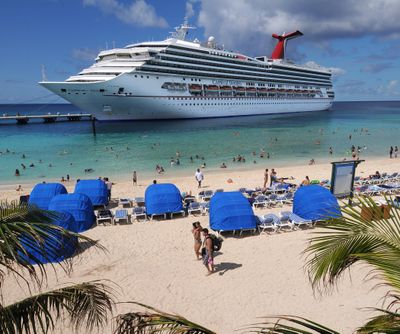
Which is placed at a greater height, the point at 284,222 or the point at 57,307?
the point at 57,307

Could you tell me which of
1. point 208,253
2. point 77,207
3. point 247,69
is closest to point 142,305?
point 208,253

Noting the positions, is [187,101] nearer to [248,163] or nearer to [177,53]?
[177,53]

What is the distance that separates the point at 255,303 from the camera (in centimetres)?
681

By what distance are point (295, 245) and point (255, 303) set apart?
10.5 feet

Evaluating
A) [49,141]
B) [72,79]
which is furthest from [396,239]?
[72,79]

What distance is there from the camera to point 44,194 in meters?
12.7

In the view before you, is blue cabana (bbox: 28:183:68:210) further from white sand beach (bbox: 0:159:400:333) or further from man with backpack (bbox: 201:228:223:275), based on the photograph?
man with backpack (bbox: 201:228:223:275)

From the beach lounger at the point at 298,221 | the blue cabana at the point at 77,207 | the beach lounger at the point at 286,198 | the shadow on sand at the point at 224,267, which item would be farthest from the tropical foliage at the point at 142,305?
the beach lounger at the point at 286,198

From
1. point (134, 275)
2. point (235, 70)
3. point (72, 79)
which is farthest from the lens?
point (235, 70)

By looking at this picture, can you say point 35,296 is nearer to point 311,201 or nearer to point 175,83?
point 311,201

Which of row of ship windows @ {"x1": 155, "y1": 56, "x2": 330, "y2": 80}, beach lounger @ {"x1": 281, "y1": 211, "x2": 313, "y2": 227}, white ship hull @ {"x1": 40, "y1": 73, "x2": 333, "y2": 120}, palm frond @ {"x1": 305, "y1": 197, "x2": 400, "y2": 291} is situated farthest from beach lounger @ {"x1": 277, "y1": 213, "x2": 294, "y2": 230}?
row of ship windows @ {"x1": 155, "y1": 56, "x2": 330, "y2": 80}

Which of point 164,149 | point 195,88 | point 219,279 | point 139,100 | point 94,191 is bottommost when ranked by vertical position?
point 219,279

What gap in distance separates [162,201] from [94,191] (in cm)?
339

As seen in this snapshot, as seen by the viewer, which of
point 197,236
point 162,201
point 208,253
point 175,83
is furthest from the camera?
point 175,83
